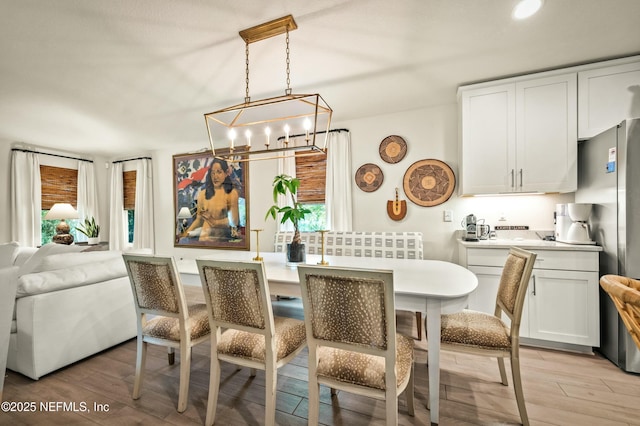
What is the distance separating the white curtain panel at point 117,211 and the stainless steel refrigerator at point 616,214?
7.26 metres

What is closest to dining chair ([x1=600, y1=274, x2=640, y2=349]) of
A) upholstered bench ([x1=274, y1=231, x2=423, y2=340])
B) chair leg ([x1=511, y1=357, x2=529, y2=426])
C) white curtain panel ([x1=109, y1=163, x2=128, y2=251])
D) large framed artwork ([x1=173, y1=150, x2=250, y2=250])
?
chair leg ([x1=511, y1=357, x2=529, y2=426])

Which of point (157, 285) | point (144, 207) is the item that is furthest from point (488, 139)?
point (144, 207)

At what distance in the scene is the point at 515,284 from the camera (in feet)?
5.30

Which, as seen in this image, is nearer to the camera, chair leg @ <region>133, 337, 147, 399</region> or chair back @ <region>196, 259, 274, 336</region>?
chair back @ <region>196, 259, 274, 336</region>

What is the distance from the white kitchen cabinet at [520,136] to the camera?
8.21 ft

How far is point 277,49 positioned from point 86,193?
5561 mm

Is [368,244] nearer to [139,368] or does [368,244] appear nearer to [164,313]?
[164,313]

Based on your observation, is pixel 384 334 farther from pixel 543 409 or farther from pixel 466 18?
pixel 466 18

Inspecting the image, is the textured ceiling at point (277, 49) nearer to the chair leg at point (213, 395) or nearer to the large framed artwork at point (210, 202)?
the large framed artwork at point (210, 202)

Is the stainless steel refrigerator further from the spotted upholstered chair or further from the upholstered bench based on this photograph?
the spotted upholstered chair

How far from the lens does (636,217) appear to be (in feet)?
6.55

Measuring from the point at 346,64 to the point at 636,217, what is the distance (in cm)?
257

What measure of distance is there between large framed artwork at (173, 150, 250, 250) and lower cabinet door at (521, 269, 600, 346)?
3.84m

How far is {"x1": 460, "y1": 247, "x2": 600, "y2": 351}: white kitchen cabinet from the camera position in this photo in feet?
7.46
